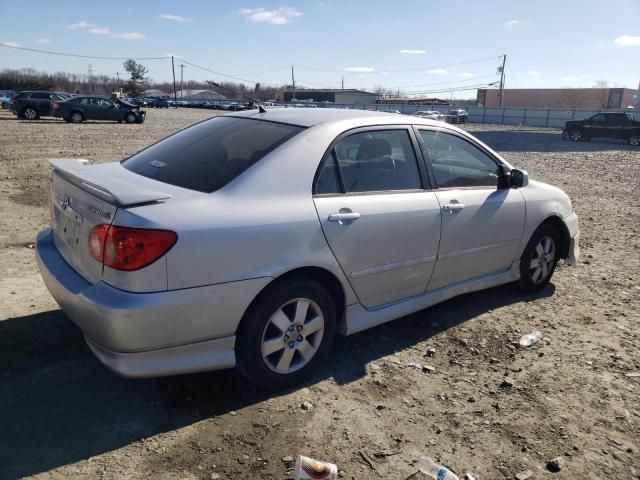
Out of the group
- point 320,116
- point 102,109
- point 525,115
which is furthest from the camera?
point 525,115

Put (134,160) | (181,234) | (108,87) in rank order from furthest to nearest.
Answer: (108,87), (134,160), (181,234)

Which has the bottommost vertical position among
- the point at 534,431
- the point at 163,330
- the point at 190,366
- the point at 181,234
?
the point at 534,431

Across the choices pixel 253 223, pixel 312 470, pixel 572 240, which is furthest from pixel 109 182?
pixel 572 240

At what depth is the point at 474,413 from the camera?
10.5ft

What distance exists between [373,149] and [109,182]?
174 cm

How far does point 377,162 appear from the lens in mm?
3756

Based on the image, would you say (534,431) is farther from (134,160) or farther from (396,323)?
(134,160)

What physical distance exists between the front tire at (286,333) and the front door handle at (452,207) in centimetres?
118

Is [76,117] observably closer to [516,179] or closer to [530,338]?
[516,179]

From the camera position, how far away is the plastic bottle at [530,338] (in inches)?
162

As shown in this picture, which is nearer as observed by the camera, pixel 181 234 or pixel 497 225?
pixel 181 234

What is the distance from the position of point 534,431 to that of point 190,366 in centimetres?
194

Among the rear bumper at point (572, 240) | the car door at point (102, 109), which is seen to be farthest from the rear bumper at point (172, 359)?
the car door at point (102, 109)

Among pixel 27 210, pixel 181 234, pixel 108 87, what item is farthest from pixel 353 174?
pixel 108 87
